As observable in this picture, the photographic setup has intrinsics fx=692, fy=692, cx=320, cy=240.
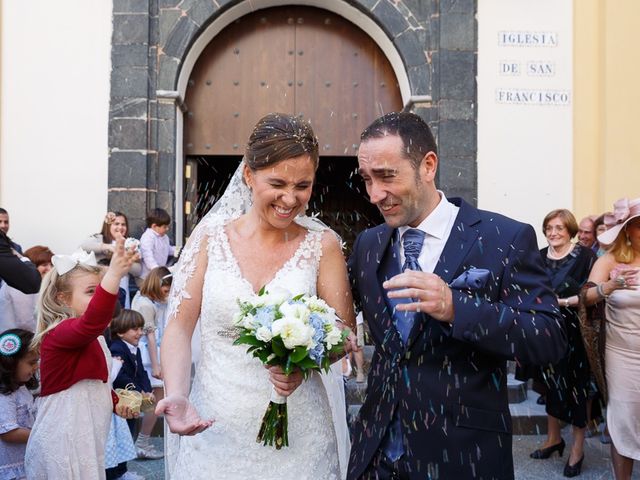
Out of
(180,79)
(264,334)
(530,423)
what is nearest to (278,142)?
(264,334)

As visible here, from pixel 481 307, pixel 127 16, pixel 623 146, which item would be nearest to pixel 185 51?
pixel 127 16

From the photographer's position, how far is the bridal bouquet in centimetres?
259

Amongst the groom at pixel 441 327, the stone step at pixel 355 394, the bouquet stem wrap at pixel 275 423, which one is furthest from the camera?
the stone step at pixel 355 394

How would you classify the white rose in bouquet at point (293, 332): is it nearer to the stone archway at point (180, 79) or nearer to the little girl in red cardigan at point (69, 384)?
the little girl in red cardigan at point (69, 384)

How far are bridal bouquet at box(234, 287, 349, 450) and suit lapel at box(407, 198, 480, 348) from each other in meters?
0.37

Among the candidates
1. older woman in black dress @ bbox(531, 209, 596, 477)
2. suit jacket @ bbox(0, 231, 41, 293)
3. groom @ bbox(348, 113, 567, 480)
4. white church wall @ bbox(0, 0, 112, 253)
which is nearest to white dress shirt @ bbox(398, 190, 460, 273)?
groom @ bbox(348, 113, 567, 480)

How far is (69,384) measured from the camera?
392 cm

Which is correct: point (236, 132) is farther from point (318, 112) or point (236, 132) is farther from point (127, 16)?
point (127, 16)

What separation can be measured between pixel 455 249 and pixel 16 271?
3209 millimetres

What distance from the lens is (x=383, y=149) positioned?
2.64 m

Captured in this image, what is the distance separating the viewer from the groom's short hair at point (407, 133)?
266cm

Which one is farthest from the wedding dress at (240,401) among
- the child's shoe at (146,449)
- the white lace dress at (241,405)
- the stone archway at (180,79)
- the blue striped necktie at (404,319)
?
the stone archway at (180,79)

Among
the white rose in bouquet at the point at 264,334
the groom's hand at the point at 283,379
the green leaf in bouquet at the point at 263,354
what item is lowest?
the groom's hand at the point at 283,379

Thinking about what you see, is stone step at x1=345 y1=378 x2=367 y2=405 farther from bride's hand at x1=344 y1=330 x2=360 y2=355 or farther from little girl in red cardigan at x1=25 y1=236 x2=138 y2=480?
bride's hand at x1=344 y1=330 x2=360 y2=355
